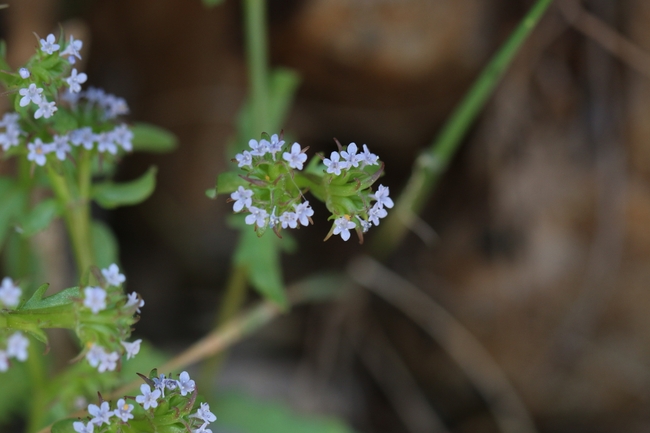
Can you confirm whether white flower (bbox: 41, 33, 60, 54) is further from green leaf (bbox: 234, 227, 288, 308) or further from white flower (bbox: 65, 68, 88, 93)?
green leaf (bbox: 234, 227, 288, 308)

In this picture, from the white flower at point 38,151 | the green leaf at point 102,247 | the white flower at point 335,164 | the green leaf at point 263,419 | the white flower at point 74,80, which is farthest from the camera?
the green leaf at point 263,419

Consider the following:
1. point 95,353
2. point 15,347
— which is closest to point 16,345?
point 15,347

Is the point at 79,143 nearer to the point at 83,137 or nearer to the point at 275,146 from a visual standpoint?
the point at 83,137

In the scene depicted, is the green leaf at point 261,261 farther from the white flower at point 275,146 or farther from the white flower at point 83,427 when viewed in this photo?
the white flower at point 83,427

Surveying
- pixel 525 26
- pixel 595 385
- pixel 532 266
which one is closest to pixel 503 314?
pixel 532 266

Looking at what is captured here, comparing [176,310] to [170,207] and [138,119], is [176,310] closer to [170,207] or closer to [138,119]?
[170,207]

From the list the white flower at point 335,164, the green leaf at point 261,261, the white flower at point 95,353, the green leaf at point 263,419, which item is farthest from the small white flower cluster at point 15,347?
the green leaf at point 263,419
